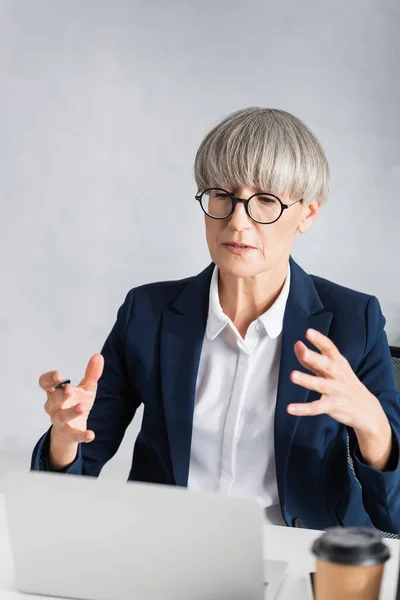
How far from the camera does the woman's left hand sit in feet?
4.31

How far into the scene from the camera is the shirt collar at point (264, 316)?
167 cm

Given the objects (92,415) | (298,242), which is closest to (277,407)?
(92,415)

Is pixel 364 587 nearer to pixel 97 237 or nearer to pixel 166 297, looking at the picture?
pixel 166 297

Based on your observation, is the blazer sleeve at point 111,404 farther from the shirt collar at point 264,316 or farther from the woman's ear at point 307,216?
the woman's ear at point 307,216

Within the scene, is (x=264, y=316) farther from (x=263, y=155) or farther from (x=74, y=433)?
(x=74, y=433)

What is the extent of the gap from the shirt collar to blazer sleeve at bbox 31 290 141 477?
19 cm

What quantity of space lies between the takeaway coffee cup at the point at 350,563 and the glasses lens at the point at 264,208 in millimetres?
821

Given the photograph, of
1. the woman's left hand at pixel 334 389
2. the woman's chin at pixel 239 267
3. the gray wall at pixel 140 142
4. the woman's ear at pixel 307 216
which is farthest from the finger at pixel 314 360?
the gray wall at pixel 140 142

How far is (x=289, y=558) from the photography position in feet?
4.31

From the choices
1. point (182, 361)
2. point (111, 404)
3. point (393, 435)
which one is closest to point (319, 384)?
point (393, 435)

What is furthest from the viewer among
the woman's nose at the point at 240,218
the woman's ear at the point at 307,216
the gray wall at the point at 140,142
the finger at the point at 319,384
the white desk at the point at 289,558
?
the gray wall at the point at 140,142

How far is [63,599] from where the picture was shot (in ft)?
3.81

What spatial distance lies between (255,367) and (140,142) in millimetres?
2834

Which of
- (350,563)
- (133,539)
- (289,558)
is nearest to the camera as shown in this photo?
(350,563)
